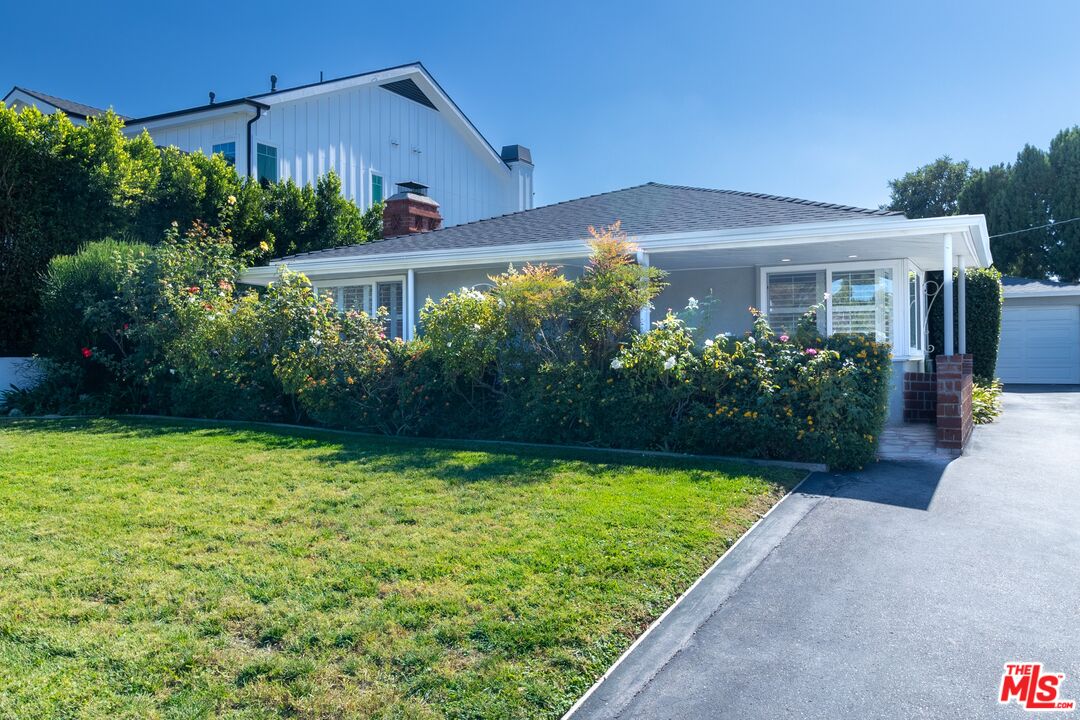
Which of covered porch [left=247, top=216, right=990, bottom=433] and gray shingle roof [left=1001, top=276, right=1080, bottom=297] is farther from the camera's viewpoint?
gray shingle roof [left=1001, top=276, right=1080, bottom=297]

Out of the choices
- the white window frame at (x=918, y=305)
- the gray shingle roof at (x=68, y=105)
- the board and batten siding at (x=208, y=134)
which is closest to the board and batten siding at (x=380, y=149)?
the board and batten siding at (x=208, y=134)

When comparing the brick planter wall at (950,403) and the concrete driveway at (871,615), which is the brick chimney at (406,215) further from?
the concrete driveway at (871,615)

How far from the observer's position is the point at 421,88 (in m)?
23.2

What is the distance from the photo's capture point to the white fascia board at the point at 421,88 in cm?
1912

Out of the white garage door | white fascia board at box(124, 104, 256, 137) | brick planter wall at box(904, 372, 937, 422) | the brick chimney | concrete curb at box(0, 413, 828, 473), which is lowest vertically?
concrete curb at box(0, 413, 828, 473)

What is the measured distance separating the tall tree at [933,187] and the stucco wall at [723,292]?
28.8 meters

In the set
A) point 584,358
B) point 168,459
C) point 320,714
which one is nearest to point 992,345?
point 584,358

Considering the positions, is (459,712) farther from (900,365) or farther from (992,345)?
(992,345)

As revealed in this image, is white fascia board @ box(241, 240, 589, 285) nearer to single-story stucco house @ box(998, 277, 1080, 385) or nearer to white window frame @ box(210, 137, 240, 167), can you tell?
white window frame @ box(210, 137, 240, 167)

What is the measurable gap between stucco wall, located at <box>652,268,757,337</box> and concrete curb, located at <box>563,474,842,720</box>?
741cm

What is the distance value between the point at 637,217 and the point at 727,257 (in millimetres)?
1772

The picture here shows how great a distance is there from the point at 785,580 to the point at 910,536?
145 cm

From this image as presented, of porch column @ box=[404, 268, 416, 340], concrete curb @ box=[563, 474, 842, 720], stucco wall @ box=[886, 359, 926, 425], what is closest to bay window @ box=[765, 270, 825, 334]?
stucco wall @ box=[886, 359, 926, 425]

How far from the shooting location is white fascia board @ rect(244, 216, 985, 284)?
9.75 metres
